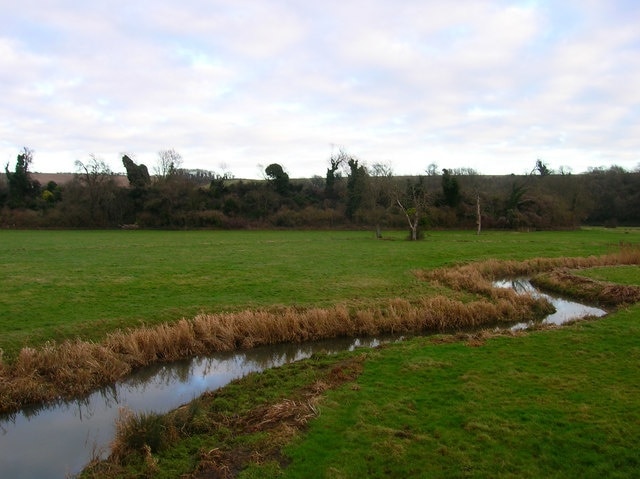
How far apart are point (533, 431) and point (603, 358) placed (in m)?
5.34

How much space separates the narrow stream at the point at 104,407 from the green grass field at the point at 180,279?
3.31 m

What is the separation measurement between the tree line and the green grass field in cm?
2804

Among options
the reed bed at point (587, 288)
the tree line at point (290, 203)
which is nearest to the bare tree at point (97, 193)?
the tree line at point (290, 203)

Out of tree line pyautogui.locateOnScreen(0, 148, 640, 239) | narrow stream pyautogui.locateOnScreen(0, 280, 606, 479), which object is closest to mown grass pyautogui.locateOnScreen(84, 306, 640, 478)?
narrow stream pyautogui.locateOnScreen(0, 280, 606, 479)

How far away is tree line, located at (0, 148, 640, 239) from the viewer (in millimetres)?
69250

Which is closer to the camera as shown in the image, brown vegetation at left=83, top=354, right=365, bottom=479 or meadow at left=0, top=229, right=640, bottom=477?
meadow at left=0, top=229, right=640, bottom=477

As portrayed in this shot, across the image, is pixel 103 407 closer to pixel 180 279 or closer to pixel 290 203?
pixel 180 279

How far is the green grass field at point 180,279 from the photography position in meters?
16.7

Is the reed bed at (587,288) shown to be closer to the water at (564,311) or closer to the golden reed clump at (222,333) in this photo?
the water at (564,311)

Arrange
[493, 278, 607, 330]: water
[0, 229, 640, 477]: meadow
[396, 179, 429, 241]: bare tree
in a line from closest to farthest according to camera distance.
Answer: [0, 229, 640, 477]: meadow
[493, 278, 607, 330]: water
[396, 179, 429, 241]: bare tree

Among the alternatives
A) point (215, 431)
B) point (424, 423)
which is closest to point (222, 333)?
point (215, 431)

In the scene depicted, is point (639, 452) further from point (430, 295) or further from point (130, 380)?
point (430, 295)

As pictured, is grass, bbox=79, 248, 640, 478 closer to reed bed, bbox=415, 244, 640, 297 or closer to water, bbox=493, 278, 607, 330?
water, bbox=493, 278, 607, 330

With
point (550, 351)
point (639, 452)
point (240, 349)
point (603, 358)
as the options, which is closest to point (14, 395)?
point (240, 349)
